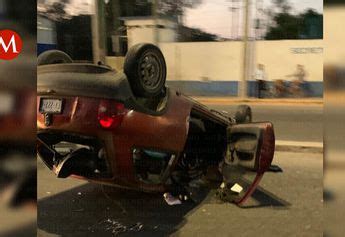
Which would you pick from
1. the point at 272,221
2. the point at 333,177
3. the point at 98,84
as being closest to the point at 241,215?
the point at 272,221

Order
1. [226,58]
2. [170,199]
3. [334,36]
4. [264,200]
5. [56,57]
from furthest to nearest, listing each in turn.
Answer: [226,58]
[264,200]
[170,199]
[56,57]
[334,36]

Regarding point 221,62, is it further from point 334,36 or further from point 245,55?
point 334,36

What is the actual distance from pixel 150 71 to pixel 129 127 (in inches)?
15.8

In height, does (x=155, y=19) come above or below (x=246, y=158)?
above

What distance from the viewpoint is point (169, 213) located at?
3523 millimetres

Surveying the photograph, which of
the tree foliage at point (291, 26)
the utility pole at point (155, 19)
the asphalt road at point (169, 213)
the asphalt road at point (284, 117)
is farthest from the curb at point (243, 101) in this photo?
the asphalt road at point (169, 213)

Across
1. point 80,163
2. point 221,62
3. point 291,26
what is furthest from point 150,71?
point 221,62

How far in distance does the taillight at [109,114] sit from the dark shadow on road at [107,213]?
702mm

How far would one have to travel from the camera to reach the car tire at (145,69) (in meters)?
2.95

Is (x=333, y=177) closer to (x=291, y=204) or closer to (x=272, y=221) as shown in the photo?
(x=272, y=221)

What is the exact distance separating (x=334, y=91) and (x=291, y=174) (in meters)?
3.07

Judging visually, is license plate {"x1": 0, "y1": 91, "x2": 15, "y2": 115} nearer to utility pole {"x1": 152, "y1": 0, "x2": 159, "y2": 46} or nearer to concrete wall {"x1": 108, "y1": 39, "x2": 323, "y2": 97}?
concrete wall {"x1": 108, "y1": 39, "x2": 323, "y2": 97}

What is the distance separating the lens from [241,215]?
11.5 ft

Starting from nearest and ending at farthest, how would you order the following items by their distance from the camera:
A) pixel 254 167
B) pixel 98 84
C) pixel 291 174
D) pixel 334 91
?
pixel 334 91 → pixel 98 84 → pixel 254 167 → pixel 291 174
